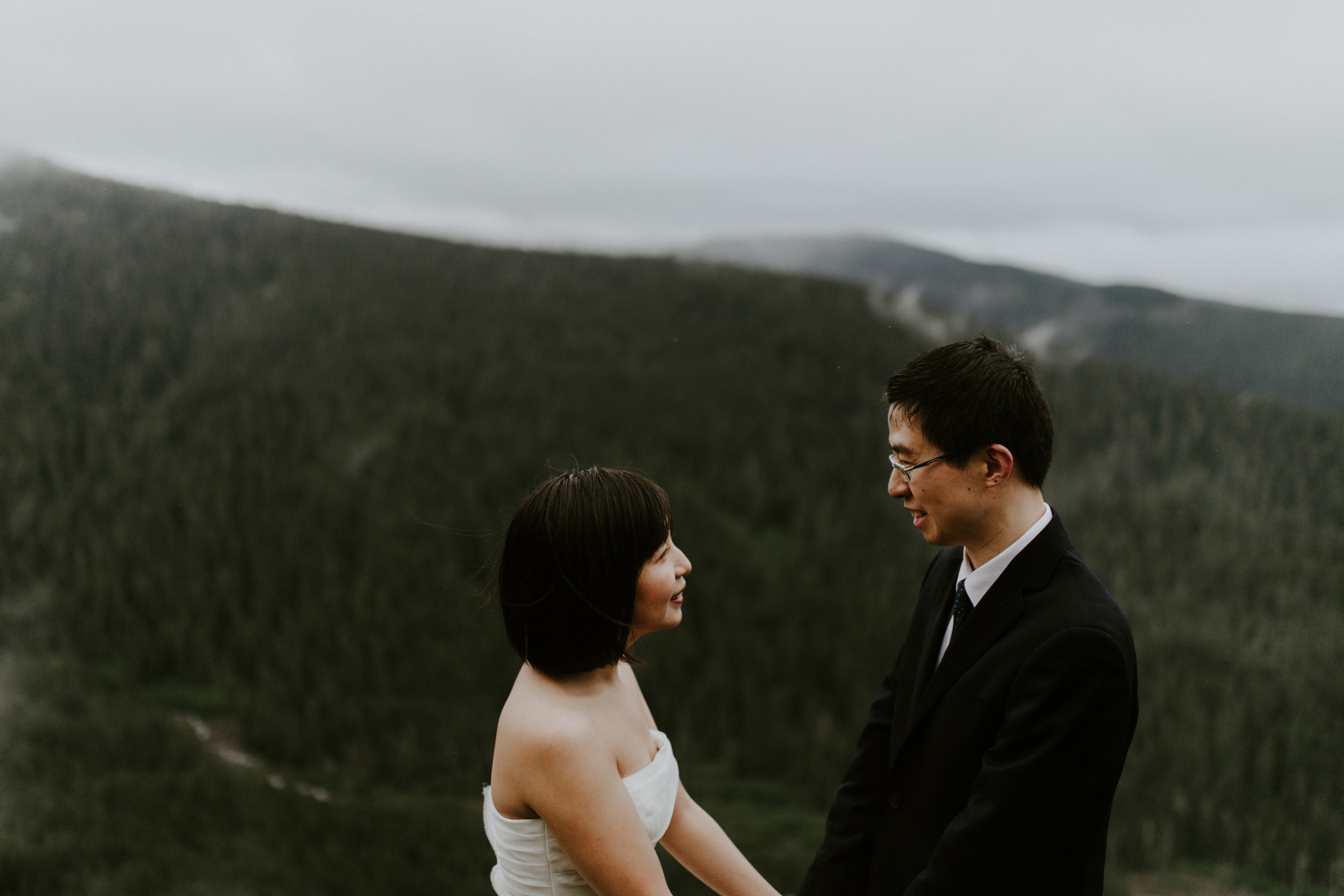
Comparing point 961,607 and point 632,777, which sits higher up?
point 961,607

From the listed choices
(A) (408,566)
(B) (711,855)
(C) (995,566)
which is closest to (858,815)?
(B) (711,855)

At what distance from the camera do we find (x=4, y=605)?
20.3 ft

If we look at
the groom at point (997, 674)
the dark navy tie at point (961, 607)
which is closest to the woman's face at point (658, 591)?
the groom at point (997, 674)

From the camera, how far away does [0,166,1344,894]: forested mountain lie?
6055 millimetres

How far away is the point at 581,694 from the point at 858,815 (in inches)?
42.3

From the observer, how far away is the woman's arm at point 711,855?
6.38 feet

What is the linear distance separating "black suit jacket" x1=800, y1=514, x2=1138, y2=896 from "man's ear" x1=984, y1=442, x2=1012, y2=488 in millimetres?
184

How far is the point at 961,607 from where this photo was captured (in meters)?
2.01

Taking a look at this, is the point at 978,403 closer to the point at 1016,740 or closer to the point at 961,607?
the point at 961,607

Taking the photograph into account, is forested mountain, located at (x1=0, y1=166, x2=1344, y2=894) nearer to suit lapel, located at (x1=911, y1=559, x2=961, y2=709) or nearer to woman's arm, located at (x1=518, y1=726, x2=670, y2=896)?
suit lapel, located at (x1=911, y1=559, x2=961, y2=709)

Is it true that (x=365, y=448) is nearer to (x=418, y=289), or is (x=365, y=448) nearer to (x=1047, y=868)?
(x=418, y=289)

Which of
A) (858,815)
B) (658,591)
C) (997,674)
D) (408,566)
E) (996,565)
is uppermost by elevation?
(996,565)

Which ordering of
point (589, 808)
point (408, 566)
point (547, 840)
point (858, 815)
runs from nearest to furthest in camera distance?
point (589, 808) → point (547, 840) → point (858, 815) → point (408, 566)

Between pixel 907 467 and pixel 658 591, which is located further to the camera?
pixel 907 467
